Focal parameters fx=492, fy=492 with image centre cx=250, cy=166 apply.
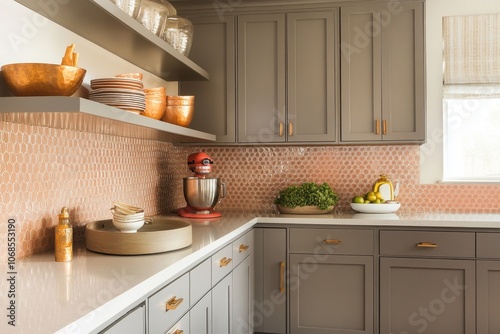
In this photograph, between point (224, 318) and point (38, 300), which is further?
point (224, 318)

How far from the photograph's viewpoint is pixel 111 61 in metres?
2.57

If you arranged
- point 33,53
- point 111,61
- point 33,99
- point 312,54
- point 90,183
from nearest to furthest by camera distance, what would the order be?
point 33,99, point 33,53, point 90,183, point 111,61, point 312,54

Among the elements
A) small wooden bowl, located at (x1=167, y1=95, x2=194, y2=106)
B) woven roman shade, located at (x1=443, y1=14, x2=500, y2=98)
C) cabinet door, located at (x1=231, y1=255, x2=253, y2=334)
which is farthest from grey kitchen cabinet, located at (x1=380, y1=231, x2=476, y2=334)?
small wooden bowl, located at (x1=167, y1=95, x2=194, y2=106)

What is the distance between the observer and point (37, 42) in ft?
6.34

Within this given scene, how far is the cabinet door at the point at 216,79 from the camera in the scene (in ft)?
11.4

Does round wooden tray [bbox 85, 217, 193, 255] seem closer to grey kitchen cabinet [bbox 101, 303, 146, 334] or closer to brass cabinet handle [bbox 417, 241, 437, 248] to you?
grey kitchen cabinet [bbox 101, 303, 146, 334]

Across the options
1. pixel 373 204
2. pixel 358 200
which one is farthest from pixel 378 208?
pixel 358 200

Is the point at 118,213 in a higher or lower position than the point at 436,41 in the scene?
lower

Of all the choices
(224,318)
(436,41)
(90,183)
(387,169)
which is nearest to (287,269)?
(224,318)

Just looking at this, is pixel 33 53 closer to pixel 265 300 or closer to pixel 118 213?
pixel 118 213

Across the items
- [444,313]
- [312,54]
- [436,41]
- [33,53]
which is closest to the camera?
[33,53]

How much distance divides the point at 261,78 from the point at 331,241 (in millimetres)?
1223

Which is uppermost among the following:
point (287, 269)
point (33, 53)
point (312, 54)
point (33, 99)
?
point (312, 54)

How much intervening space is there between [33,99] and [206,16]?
7.13 ft
